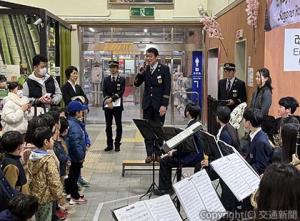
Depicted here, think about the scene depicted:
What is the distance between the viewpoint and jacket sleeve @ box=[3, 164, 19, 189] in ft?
11.4

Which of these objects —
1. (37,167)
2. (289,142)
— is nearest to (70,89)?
(37,167)

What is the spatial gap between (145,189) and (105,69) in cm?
750

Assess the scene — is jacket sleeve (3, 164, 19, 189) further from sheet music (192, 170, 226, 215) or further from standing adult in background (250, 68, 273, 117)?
standing adult in background (250, 68, 273, 117)

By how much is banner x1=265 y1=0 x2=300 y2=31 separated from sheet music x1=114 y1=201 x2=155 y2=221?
306cm

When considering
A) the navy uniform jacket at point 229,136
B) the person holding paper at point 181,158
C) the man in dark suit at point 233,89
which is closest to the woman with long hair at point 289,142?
the navy uniform jacket at point 229,136

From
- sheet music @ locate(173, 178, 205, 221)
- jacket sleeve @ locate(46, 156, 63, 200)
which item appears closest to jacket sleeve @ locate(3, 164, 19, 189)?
jacket sleeve @ locate(46, 156, 63, 200)

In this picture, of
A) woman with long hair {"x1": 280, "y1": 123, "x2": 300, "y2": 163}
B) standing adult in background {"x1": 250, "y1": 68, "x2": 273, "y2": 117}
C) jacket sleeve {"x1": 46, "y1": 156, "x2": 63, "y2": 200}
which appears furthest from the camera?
standing adult in background {"x1": 250, "y1": 68, "x2": 273, "y2": 117}

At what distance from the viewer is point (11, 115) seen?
542 cm

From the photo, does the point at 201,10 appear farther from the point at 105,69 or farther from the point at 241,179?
the point at 241,179

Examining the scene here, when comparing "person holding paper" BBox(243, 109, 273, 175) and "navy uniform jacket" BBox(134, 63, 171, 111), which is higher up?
"navy uniform jacket" BBox(134, 63, 171, 111)

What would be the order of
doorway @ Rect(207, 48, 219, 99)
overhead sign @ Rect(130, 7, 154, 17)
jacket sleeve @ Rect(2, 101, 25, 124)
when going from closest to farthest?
jacket sleeve @ Rect(2, 101, 25, 124) → doorway @ Rect(207, 48, 219, 99) → overhead sign @ Rect(130, 7, 154, 17)

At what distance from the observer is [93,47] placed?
12781 millimetres

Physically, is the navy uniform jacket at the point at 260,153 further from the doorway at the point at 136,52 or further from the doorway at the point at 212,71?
the doorway at the point at 136,52

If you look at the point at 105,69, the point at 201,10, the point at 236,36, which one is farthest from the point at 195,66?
the point at 236,36
